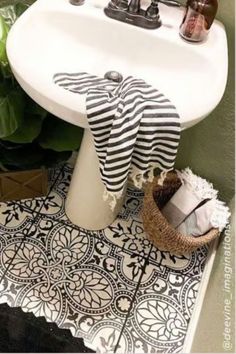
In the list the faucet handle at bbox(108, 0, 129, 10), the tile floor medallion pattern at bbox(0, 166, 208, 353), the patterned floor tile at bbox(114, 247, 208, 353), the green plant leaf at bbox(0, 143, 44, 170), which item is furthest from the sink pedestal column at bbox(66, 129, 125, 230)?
the faucet handle at bbox(108, 0, 129, 10)

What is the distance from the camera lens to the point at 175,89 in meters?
1.06

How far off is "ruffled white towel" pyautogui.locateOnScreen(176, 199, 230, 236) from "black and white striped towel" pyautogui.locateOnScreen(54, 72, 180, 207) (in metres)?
0.43

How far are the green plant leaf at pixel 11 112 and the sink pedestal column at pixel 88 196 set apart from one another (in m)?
0.20

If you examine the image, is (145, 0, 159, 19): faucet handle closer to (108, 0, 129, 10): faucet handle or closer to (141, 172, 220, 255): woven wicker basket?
(108, 0, 129, 10): faucet handle

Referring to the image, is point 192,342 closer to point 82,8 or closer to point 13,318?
point 13,318

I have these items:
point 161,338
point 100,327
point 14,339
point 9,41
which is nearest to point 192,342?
point 161,338

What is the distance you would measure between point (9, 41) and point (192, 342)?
1.03 meters

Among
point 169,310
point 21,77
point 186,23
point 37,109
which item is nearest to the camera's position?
point 21,77

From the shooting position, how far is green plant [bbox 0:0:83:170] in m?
1.11

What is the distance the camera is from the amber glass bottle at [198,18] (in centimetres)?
102

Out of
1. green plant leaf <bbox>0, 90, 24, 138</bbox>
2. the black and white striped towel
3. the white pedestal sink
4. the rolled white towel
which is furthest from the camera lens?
the rolled white towel

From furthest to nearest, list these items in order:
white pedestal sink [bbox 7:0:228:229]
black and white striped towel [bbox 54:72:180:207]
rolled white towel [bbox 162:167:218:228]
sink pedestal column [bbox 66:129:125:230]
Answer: rolled white towel [bbox 162:167:218:228] → sink pedestal column [bbox 66:129:125:230] → white pedestal sink [bbox 7:0:228:229] → black and white striped towel [bbox 54:72:180:207]

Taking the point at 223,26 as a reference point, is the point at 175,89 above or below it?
below

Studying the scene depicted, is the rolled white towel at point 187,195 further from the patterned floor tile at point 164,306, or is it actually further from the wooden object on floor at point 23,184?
the wooden object on floor at point 23,184
